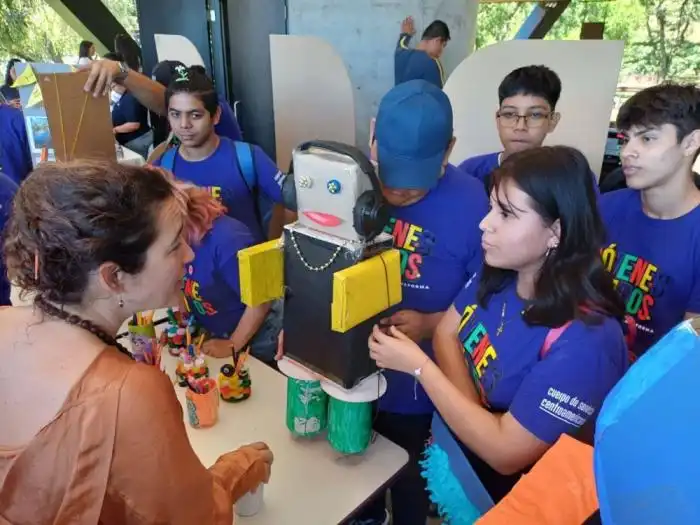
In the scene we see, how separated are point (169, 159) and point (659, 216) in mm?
1572

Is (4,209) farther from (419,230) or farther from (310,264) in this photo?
(419,230)

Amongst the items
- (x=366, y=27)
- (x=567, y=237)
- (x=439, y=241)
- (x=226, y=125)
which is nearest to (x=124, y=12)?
(x=366, y=27)

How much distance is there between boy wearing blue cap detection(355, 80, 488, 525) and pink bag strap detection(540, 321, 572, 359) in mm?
325

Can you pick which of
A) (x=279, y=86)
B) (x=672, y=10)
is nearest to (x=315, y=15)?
(x=279, y=86)

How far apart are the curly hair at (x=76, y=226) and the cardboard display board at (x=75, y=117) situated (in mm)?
806

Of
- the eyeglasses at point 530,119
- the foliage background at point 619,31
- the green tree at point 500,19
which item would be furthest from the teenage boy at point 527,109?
the green tree at point 500,19

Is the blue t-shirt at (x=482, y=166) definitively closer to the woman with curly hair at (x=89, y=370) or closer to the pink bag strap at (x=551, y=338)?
the pink bag strap at (x=551, y=338)

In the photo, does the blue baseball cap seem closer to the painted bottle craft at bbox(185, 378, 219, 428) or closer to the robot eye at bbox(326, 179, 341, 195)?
the robot eye at bbox(326, 179, 341, 195)

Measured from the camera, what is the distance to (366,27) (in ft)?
10.5

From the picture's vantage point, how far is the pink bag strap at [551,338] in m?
0.99

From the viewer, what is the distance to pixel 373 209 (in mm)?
1030

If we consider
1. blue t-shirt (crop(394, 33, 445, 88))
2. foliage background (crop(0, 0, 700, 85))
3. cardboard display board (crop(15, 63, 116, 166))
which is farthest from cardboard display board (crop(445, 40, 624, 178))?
foliage background (crop(0, 0, 700, 85))

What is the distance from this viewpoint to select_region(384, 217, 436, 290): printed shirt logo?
1.32 metres

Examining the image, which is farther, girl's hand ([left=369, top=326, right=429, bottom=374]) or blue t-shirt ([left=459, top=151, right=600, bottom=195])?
blue t-shirt ([left=459, top=151, right=600, bottom=195])
